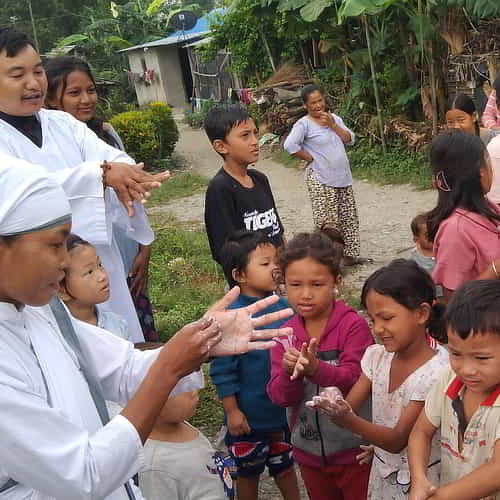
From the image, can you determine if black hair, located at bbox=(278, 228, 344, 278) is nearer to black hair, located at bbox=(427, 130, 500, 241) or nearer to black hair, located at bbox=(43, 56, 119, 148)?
black hair, located at bbox=(427, 130, 500, 241)

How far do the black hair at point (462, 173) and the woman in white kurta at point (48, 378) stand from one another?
4.50 ft

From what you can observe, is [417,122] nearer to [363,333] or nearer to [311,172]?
[311,172]

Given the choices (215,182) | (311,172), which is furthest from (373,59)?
(215,182)

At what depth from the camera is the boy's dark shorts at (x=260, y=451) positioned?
294cm

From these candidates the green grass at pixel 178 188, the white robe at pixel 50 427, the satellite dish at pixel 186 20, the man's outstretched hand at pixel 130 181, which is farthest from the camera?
the satellite dish at pixel 186 20

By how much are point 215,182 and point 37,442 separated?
92.6 inches

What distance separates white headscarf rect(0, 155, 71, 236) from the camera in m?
1.47

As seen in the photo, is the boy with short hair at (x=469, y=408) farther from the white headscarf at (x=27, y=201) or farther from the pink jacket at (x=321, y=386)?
the white headscarf at (x=27, y=201)

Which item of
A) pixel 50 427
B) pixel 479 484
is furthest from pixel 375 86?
pixel 50 427

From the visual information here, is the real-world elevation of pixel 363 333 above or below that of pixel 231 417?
above

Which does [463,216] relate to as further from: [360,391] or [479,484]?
[479,484]

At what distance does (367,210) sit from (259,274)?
18.5 feet

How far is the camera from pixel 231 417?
2857 millimetres

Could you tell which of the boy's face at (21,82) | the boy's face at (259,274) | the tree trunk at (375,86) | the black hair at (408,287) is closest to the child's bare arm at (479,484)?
the black hair at (408,287)
